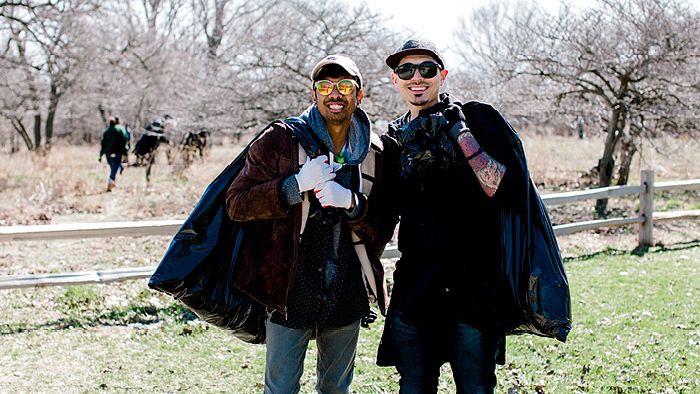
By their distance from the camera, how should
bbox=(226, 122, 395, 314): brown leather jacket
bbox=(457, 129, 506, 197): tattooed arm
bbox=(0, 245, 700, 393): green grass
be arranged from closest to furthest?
bbox=(457, 129, 506, 197): tattooed arm, bbox=(226, 122, 395, 314): brown leather jacket, bbox=(0, 245, 700, 393): green grass

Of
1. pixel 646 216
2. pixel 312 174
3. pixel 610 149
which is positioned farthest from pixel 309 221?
pixel 610 149

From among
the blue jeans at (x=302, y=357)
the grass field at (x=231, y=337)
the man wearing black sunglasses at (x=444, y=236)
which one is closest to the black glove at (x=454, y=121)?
the man wearing black sunglasses at (x=444, y=236)

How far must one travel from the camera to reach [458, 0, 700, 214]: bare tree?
38.3ft

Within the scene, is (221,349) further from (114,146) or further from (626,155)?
(626,155)

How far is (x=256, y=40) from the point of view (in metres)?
11.9

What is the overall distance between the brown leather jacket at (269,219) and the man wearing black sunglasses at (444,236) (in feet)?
0.91

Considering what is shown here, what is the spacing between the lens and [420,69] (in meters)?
2.93

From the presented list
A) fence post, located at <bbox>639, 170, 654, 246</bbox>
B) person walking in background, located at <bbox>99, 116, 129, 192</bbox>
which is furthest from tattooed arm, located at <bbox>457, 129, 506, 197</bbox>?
person walking in background, located at <bbox>99, 116, 129, 192</bbox>

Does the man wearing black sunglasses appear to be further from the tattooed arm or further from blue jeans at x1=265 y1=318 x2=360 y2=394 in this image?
blue jeans at x1=265 y1=318 x2=360 y2=394

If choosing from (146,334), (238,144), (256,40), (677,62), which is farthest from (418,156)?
(238,144)

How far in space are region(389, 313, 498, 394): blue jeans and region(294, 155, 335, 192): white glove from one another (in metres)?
0.66

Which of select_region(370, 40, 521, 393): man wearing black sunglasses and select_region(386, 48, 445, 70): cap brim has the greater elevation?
select_region(386, 48, 445, 70): cap brim

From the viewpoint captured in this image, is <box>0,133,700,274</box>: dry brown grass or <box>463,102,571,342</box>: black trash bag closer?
<box>463,102,571,342</box>: black trash bag

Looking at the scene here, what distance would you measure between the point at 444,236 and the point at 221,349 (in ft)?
9.29
